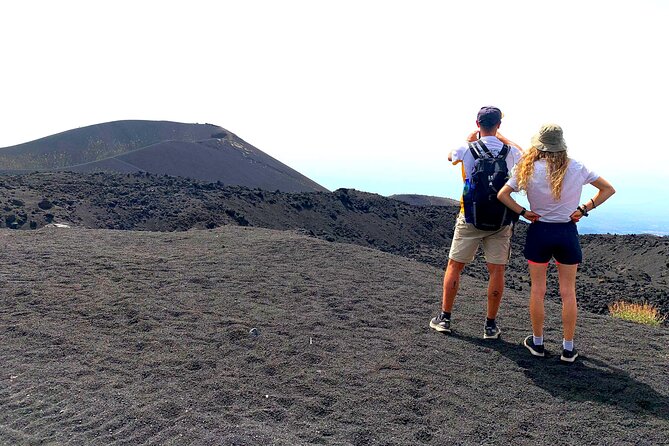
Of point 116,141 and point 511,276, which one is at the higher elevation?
point 116,141

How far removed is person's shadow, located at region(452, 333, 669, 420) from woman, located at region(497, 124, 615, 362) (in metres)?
0.49

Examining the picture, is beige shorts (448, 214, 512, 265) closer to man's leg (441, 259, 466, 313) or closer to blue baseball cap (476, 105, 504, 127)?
man's leg (441, 259, 466, 313)

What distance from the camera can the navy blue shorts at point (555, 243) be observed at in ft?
16.3

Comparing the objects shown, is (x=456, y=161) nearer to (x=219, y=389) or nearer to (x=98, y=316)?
(x=219, y=389)

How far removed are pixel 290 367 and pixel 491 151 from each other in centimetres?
256

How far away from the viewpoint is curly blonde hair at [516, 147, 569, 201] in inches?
193

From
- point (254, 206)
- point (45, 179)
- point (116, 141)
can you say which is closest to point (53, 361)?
point (254, 206)

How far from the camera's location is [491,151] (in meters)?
5.36

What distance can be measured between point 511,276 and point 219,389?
10700 mm

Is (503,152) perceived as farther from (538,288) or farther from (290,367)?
(290,367)

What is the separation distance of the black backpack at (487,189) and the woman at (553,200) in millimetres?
170

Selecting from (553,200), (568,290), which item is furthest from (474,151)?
(568,290)

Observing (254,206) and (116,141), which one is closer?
(254,206)

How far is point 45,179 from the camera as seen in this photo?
20125 millimetres
